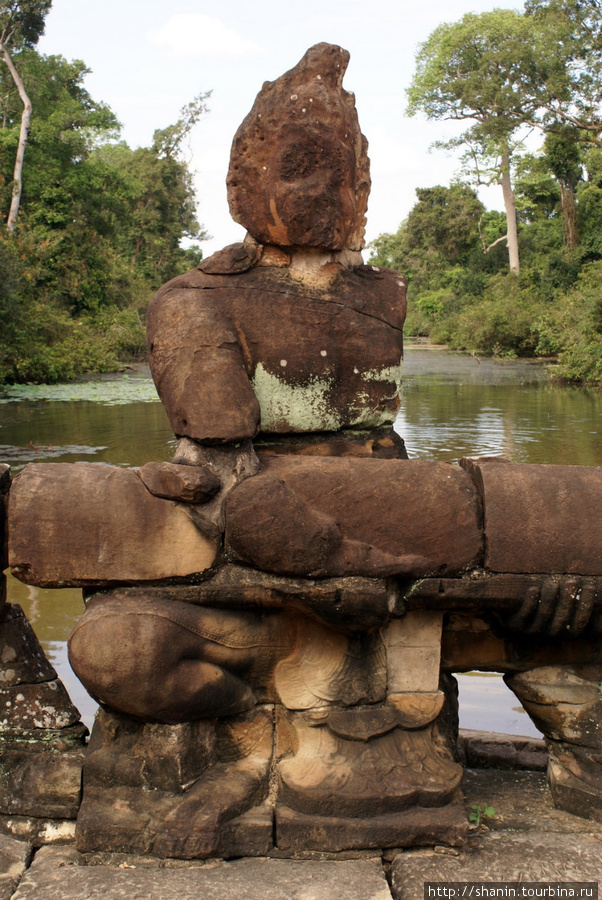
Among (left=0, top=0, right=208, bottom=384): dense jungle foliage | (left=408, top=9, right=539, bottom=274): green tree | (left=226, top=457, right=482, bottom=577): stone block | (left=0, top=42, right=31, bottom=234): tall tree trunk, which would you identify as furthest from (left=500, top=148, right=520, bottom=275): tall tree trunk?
(left=226, top=457, right=482, bottom=577): stone block

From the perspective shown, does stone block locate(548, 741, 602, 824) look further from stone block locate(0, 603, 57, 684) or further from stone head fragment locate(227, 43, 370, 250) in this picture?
stone head fragment locate(227, 43, 370, 250)

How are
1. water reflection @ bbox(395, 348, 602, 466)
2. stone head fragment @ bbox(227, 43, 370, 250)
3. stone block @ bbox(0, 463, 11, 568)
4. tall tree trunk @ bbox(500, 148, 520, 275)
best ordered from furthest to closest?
1. tall tree trunk @ bbox(500, 148, 520, 275)
2. water reflection @ bbox(395, 348, 602, 466)
3. stone head fragment @ bbox(227, 43, 370, 250)
4. stone block @ bbox(0, 463, 11, 568)

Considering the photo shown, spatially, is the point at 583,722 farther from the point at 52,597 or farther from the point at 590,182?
the point at 590,182

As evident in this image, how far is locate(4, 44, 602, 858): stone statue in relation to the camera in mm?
2184

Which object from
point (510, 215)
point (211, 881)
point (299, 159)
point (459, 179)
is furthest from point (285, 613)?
point (459, 179)

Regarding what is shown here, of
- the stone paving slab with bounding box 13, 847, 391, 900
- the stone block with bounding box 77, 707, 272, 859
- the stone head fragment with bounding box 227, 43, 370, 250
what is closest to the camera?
the stone paving slab with bounding box 13, 847, 391, 900

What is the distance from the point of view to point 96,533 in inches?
87.2

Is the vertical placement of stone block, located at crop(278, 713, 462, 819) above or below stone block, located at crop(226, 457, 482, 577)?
Answer: below

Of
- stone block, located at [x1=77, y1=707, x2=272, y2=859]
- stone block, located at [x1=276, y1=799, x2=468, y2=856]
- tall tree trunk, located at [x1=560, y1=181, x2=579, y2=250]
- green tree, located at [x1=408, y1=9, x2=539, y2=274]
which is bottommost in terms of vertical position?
stone block, located at [x1=276, y1=799, x2=468, y2=856]

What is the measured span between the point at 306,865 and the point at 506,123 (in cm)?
2547

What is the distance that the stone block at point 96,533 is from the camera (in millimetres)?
2209

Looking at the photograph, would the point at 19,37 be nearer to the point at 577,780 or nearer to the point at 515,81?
the point at 515,81

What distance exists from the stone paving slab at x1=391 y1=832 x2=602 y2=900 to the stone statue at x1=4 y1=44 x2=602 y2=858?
6 centimetres

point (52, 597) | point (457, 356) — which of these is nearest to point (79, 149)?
point (457, 356)
